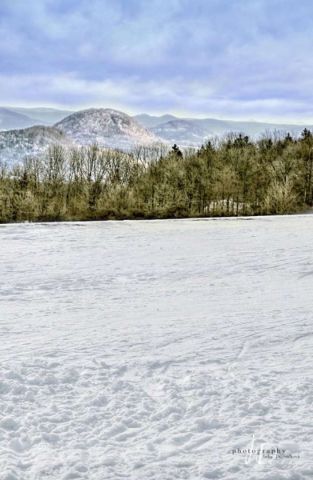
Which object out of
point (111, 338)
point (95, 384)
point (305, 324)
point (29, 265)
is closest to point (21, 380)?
point (95, 384)

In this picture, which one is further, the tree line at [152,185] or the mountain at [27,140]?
the mountain at [27,140]

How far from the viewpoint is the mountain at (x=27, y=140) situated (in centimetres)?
13873

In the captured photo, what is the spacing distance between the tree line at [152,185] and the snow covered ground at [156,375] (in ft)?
Answer: 95.5

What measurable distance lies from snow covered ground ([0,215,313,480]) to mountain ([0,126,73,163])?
130699 mm

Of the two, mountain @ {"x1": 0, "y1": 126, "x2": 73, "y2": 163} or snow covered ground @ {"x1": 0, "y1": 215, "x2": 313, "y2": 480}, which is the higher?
mountain @ {"x1": 0, "y1": 126, "x2": 73, "y2": 163}

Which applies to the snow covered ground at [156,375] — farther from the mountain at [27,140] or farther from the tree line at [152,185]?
the mountain at [27,140]

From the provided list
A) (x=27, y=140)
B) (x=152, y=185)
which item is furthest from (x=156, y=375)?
(x=27, y=140)

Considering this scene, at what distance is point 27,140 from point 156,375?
15631cm

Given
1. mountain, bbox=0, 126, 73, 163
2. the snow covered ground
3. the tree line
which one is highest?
mountain, bbox=0, 126, 73, 163

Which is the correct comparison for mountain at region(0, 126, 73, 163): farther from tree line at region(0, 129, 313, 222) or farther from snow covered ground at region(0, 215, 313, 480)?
snow covered ground at region(0, 215, 313, 480)

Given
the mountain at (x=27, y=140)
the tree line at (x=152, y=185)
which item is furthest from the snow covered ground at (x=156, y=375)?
the mountain at (x=27, y=140)

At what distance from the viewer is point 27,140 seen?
152 m

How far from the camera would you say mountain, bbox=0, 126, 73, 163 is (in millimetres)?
138725

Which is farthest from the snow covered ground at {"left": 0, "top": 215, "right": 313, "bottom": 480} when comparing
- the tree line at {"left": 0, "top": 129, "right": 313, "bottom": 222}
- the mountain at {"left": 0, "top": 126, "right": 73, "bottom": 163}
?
the mountain at {"left": 0, "top": 126, "right": 73, "bottom": 163}
